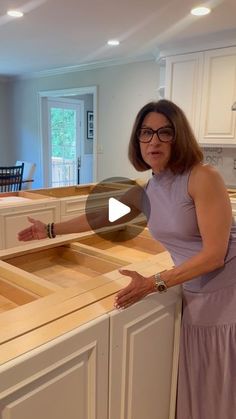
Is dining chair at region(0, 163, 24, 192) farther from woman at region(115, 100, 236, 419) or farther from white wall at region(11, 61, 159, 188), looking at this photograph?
woman at region(115, 100, 236, 419)

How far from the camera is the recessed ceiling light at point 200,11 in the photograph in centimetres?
255

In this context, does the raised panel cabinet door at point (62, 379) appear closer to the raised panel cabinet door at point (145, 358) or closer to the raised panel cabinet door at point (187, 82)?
the raised panel cabinet door at point (145, 358)

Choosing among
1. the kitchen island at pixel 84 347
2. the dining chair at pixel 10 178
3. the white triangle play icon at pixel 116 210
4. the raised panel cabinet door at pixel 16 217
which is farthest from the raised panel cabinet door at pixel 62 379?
the dining chair at pixel 10 178

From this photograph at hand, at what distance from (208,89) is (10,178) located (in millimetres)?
2680

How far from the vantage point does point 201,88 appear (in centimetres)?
338

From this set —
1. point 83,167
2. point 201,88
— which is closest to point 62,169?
point 83,167

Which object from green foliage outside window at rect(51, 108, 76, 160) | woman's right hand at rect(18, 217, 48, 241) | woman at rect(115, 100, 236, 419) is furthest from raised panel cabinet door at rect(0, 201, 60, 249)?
green foliage outside window at rect(51, 108, 76, 160)

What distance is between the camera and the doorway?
6.00 metres

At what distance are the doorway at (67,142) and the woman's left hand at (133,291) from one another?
203 inches

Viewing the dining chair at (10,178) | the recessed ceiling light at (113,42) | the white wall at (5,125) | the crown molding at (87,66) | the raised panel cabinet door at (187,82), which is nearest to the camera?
the raised panel cabinet door at (187,82)

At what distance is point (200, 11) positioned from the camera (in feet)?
8.60

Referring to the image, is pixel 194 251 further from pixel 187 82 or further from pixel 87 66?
pixel 87 66

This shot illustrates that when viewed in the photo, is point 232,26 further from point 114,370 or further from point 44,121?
point 44,121

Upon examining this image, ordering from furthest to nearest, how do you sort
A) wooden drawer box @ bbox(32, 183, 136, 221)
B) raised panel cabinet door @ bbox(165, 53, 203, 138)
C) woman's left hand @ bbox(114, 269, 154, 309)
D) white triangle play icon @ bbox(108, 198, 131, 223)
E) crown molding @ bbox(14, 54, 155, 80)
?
crown molding @ bbox(14, 54, 155, 80) < raised panel cabinet door @ bbox(165, 53, 203, 138) < wooden drawer box @ bbox(32, 183, 136, 221) < white triangle play icon @ bbox(108, 198, 131, 223) < woman's left hand @ bbox(114, 269, 154, 309)
